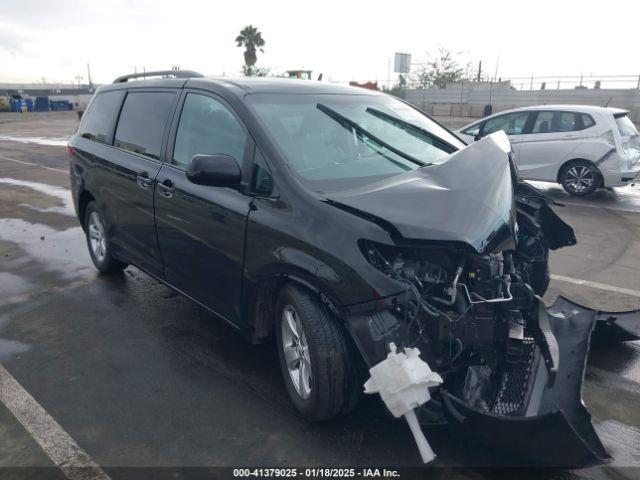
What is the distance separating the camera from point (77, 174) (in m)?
5.43

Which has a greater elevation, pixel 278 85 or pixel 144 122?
pixel 278 85

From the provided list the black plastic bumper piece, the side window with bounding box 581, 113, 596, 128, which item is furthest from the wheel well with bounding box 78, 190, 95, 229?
the side window with bounding box 581, 113, 596, 128

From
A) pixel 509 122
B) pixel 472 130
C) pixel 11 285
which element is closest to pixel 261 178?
pixel 11 285

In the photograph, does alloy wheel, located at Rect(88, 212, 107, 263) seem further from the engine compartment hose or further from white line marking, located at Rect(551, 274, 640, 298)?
white line marking, located at Rect(551, 274, 640, 298)

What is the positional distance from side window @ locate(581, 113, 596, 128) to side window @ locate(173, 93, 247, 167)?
26.5 ft

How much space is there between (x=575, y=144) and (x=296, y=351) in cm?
839

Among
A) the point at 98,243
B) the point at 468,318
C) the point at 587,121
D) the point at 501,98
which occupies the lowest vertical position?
the point at 98,243

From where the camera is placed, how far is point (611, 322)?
3.67 metres

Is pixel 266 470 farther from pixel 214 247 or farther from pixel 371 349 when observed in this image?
pixel 214 247

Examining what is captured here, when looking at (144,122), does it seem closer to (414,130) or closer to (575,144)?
(414,130)

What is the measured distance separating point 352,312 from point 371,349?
8.0 inches

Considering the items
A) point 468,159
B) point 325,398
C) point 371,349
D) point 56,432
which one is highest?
point 468,159

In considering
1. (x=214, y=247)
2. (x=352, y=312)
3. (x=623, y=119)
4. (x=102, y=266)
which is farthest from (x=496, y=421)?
(x=623, y=119)

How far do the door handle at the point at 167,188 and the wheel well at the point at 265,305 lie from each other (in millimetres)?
1111
